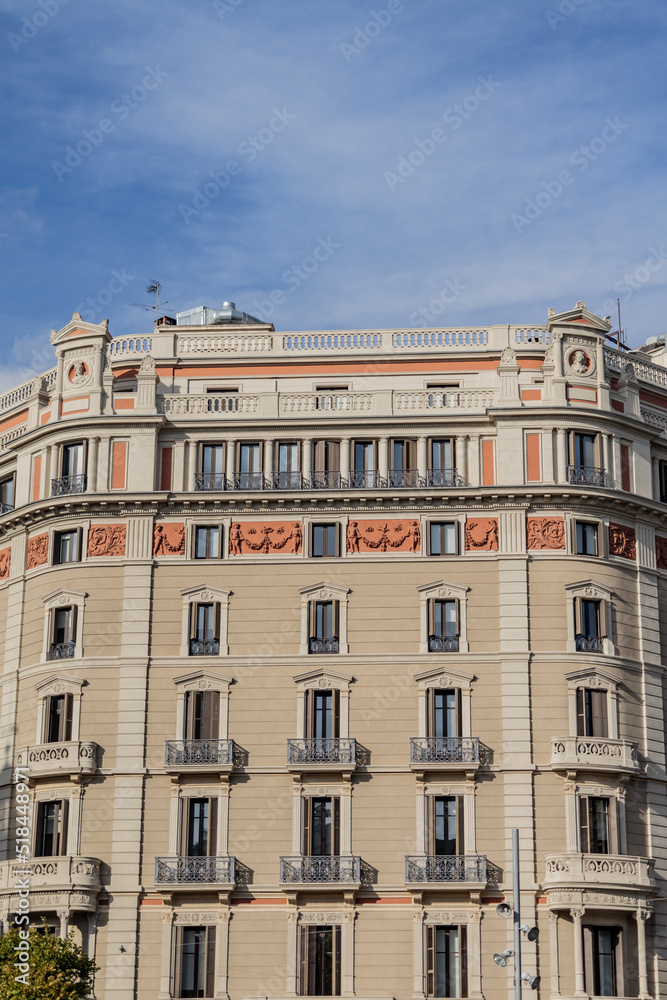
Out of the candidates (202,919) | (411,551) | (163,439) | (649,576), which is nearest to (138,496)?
(163,439)

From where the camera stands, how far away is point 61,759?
56.9 m

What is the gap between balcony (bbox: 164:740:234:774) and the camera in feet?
184

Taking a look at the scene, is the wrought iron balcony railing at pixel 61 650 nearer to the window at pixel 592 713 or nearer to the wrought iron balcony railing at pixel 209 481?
the wrought iron balcony railing at pixel 209 481

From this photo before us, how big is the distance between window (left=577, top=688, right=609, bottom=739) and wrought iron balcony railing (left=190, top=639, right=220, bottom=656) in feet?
41.3

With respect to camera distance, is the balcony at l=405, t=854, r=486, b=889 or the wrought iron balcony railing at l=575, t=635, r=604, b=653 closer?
the balcony at l=405, t=854, r=486, b=889

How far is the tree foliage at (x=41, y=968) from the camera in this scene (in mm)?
49250

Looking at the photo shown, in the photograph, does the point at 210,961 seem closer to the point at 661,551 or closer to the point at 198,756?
the point at 198,756

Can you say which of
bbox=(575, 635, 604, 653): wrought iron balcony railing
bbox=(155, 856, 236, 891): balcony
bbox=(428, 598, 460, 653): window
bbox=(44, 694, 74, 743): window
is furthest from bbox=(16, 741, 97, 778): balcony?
bbox=(575, 635, 604, 653): wrought iron balcony railing

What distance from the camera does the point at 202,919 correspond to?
54.8 metres

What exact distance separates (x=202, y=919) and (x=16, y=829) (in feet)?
25.1

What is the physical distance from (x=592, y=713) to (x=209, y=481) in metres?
15.8

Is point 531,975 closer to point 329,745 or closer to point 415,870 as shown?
point 415,870

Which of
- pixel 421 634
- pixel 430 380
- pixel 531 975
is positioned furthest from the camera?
pixel 430 380

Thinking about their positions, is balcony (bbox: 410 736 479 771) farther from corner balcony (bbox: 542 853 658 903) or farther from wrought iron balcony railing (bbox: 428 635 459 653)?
corner balcony (bbox: 542 853 658 903)
